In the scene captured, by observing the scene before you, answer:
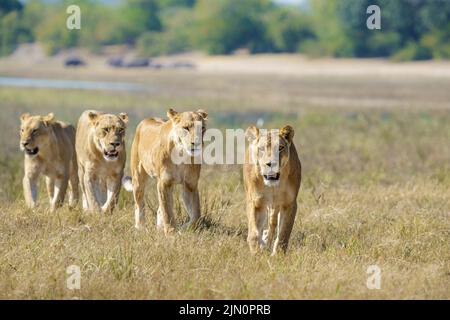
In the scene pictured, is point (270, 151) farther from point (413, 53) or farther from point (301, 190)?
point (413, 53)

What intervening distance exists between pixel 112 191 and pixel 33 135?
1068 mm

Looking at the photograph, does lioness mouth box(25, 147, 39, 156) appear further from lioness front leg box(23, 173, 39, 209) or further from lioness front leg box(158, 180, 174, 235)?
lioness front leg box(158, 180, 174, 235)

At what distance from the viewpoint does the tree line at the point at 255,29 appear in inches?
2571

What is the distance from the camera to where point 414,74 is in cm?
5028

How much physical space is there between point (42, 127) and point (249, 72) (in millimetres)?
45664

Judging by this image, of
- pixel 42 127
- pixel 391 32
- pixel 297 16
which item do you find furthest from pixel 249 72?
pixel 42 127

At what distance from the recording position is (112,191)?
10156 millimetres

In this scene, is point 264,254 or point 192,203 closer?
point 264,254

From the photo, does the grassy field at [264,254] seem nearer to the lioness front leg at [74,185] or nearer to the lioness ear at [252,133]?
the lioness front leg at [74,185]

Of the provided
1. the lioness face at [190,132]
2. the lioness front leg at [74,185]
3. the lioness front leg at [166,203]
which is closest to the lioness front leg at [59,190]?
the lioness front leg at [74,185]

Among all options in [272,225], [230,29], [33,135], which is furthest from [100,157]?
[230,29]

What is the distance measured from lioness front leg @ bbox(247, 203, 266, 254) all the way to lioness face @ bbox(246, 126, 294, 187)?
369 millimetres
